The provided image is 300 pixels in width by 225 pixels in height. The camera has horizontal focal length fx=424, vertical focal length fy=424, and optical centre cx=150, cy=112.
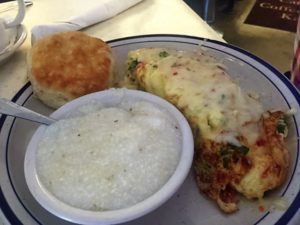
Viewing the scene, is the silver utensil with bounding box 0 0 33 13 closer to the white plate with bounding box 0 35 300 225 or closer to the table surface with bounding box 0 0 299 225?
the table surface with bounding box 0 0 299 225

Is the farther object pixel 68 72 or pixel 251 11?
pixel 251 11

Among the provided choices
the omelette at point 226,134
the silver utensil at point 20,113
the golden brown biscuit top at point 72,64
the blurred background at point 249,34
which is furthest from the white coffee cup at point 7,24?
the blurred background at point 249,34

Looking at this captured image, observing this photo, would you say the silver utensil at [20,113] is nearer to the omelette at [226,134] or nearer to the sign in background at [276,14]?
the omelette at [226,134]

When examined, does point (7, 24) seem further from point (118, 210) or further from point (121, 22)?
point (118, 210)

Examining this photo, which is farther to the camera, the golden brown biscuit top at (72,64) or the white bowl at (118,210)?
the golden brown biscuit top at (72,64)

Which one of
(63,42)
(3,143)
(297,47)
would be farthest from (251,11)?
(3,143)

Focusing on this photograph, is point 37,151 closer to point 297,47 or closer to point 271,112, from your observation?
point 271,112

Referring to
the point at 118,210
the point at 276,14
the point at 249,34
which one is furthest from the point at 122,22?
the point at 276,14
